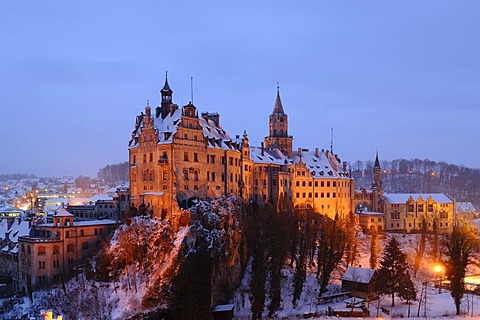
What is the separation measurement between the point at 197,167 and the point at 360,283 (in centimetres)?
2853

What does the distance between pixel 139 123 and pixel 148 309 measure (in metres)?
31.9

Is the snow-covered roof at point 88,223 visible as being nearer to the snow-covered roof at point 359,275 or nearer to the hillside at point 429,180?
the snow-covered roof at point 359,275

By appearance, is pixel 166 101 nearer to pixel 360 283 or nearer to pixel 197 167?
pixel 197 167

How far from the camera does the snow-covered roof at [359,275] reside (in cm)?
6100

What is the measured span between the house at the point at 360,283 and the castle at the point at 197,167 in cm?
2290

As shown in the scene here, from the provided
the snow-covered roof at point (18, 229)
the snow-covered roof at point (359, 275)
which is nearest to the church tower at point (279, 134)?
the snow-covered roof at point (359, 275)

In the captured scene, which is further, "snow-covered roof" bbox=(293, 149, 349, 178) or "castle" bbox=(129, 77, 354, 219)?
"snow-covered roof" bbox=(293, 149, 349, 178)

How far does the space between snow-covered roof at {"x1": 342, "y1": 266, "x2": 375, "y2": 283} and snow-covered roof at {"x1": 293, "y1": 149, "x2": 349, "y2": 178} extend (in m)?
36.0

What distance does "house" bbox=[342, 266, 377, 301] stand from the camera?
60156 millimetres

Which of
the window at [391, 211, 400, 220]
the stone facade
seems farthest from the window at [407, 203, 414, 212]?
the stone facade

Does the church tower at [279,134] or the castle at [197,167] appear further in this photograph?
the church tower at [279,134]

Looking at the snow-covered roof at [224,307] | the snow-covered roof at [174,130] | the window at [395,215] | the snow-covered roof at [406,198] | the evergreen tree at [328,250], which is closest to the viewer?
the snow-covered roof at [224,307]

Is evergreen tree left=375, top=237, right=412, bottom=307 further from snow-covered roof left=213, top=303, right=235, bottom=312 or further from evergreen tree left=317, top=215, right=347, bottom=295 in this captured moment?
snow-covered roof left=213, top=303, right=235, bottom=312

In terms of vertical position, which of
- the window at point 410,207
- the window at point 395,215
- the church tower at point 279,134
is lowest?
the window at point 395,215
